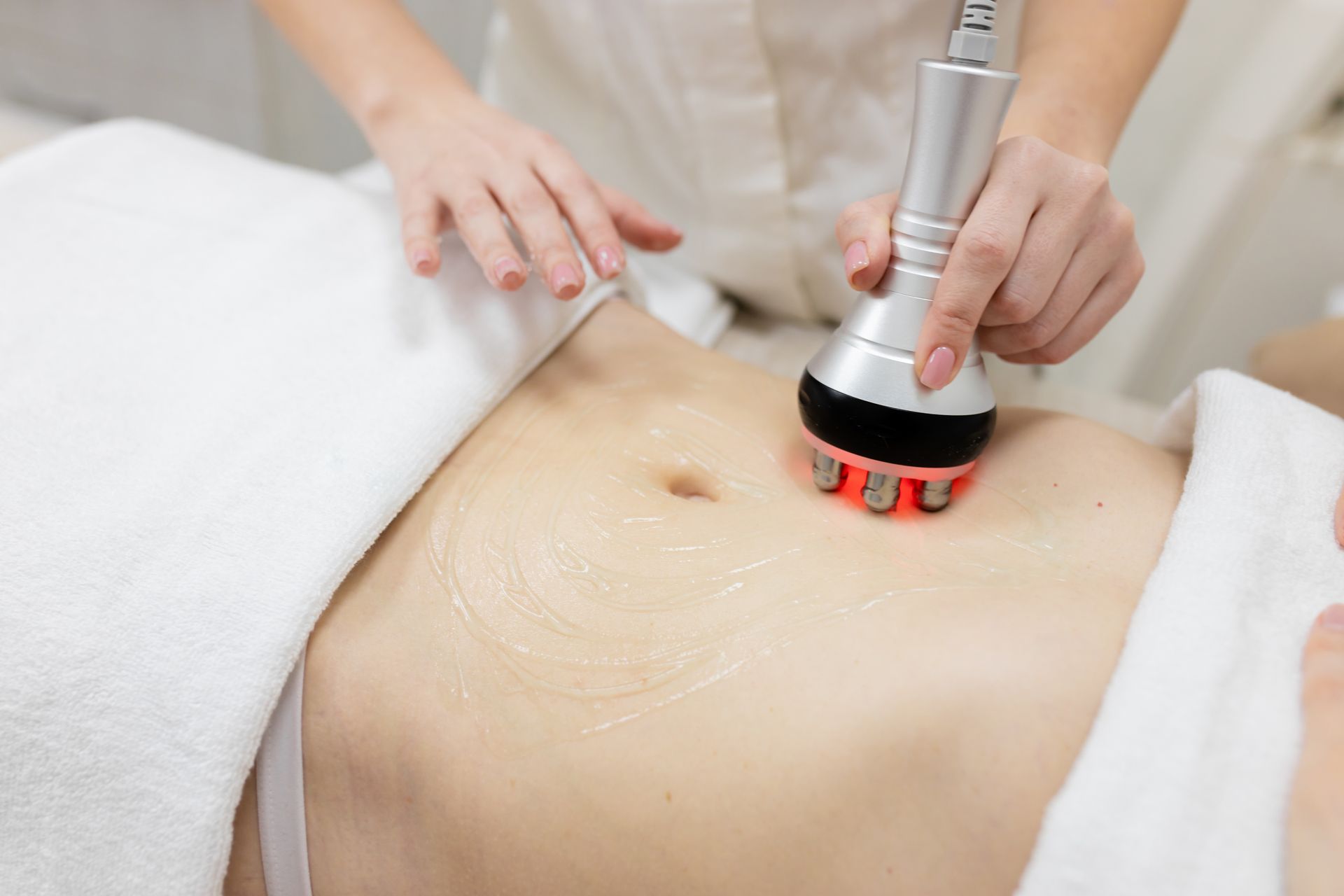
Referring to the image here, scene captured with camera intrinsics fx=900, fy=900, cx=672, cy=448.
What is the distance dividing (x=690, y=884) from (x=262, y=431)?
1.32 feet

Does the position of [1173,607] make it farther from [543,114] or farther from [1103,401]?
[543,114]

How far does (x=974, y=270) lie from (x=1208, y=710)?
0.26 m

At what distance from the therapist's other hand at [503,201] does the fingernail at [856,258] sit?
0.22 m

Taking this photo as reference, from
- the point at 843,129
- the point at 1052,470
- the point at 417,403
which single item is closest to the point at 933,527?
the point at 1052,470

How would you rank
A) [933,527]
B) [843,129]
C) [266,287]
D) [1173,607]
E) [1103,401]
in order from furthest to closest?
[1103,401] → [843,129] → [266,287] → [933,527] → [1173,607]

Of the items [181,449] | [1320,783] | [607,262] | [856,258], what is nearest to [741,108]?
[607,262]

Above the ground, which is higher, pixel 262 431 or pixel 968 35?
pixel 968 35

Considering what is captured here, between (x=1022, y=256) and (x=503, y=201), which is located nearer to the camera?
(x=1022, y=256)

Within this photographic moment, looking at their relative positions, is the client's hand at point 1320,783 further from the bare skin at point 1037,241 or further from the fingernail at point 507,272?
the fingernail at point 507,272

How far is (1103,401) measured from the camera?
1.05m

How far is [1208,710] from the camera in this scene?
0.43m

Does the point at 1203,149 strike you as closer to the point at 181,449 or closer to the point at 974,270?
the point at 974,270

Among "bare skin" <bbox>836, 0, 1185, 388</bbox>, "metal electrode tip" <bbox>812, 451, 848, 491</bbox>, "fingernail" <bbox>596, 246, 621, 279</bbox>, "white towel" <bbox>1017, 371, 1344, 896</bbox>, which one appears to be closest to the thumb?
"white towel" <bbox>1017, 371, 1344, 896</bbox>

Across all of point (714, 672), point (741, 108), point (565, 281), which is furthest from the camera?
point (741, 108)
